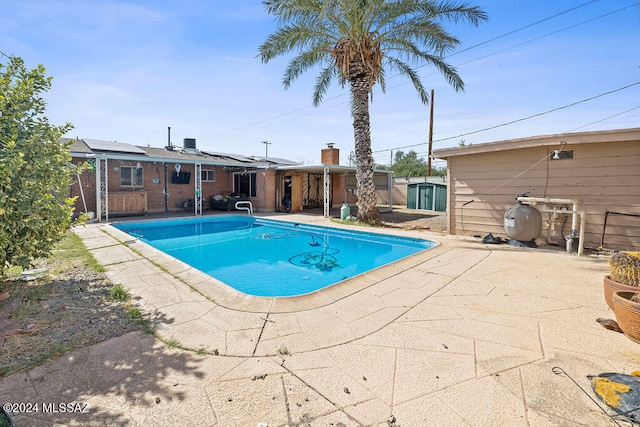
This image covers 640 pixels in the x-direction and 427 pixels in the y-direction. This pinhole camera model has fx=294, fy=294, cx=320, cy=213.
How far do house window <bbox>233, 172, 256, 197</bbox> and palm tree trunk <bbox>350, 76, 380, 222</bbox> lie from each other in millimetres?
8286

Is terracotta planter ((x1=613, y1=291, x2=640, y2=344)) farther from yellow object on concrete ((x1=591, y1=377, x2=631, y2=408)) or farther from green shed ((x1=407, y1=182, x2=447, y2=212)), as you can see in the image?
green shed ((x1=407, y1=182, x2=447, y2=212))

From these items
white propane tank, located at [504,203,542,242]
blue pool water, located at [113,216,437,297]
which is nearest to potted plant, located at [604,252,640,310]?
blue pool water, located at [113,216,437,297]

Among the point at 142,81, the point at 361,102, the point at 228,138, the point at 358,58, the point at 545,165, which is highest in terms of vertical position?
the point at 228,138

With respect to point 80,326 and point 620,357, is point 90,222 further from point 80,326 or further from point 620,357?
point 620,357

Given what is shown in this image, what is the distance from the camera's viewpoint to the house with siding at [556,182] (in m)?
6.80

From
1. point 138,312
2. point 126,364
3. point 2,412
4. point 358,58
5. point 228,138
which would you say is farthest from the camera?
point 228,138

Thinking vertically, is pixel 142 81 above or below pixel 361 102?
above

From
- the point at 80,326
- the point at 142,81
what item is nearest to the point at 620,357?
the point at 80,326

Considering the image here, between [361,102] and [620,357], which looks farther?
[361,102]

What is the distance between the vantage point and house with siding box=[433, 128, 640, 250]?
6.80m

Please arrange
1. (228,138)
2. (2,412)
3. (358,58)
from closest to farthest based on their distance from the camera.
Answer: (2,412) < (358,58) < (228,138)

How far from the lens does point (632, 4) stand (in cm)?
831

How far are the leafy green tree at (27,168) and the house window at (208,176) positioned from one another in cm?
1411

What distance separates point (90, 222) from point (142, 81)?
234 inches
